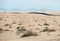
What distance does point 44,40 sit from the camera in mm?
17547

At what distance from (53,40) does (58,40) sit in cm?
39

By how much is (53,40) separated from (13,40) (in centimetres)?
351

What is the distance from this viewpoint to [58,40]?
17.3 metres

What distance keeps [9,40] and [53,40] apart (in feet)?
12.8

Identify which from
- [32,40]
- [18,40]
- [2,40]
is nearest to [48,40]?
[32,40]

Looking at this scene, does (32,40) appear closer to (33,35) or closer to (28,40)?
(28,40)

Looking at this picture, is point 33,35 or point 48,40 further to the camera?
point 33,35

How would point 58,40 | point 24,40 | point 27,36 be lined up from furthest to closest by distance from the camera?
1. point 27,36
2. point 24,40
3. point 58,40

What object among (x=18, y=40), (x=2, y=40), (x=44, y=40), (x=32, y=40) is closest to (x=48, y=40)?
(x=44, y=40)

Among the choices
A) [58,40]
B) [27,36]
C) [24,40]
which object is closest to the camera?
[58,40]

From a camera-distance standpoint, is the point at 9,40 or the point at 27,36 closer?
the point at 9,40

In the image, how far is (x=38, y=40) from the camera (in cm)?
1794

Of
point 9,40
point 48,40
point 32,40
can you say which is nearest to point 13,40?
point 9,40

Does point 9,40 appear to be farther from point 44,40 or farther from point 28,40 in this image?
point 44,40
